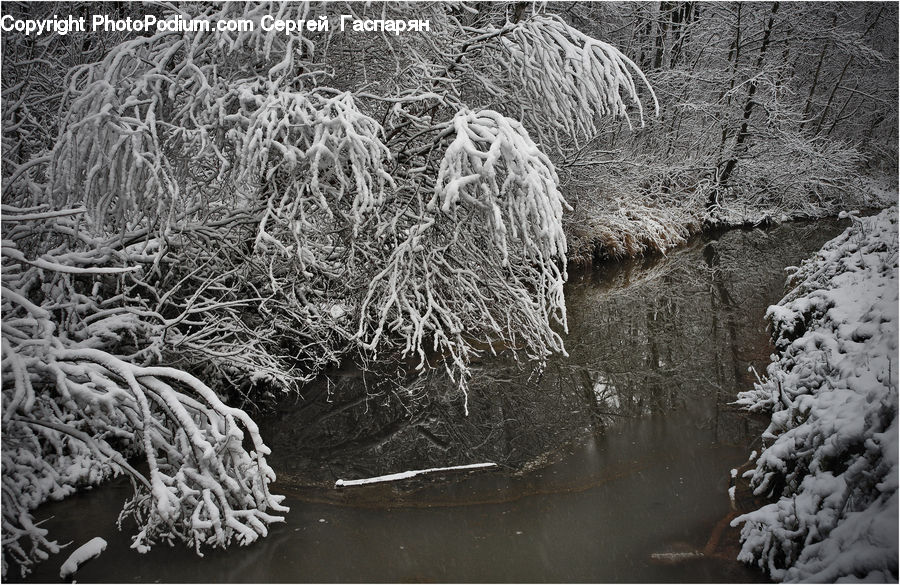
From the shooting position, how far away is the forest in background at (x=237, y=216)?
4.04m

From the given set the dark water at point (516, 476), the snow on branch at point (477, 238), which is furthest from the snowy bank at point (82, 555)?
the snow on branch at point (477, 238)

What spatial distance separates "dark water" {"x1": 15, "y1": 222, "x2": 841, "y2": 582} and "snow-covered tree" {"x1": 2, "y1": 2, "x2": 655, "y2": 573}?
1.04 feet

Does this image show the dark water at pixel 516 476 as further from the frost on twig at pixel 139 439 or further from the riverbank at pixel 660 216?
the riverbank at pixel 660 216

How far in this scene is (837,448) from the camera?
11.9ft

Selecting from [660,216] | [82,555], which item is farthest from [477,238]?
[660,216]

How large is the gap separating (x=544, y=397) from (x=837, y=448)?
135 inches

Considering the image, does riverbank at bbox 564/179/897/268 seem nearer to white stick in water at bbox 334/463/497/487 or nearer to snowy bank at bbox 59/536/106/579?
white stick in water at bbox 334/463/497/487

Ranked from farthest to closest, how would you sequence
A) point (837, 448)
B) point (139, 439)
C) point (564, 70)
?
1. point (564, 70)
2. point (139, 439)
3. point (837, 448)

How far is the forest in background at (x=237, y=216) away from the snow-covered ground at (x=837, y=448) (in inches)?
75.9

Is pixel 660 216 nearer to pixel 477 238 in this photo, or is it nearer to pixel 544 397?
pixel 544 397

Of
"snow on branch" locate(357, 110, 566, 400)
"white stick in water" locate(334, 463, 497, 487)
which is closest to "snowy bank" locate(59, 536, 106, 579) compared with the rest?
"white stick in water" locate(334, 463, 497, 487)

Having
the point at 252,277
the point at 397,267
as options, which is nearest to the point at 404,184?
the point at 397,267

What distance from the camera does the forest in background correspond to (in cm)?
404

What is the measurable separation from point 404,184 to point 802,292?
5.21 metres
